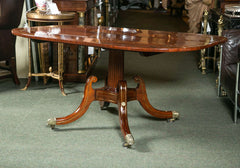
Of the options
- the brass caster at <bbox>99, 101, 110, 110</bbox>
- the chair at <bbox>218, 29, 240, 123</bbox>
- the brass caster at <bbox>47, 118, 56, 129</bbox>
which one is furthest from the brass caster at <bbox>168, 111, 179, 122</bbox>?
the brass caster at <bbox>47, 118, 56, 129</bbox>

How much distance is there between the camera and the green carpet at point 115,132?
2600mm

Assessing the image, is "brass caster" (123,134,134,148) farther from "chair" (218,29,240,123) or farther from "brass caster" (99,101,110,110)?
"chair" (218,29,240,123)

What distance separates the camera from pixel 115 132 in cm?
310

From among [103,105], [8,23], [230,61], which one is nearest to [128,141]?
[103,105]

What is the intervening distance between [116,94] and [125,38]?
0.57 meters

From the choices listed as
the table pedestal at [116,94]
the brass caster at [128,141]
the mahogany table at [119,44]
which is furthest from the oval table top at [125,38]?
the brass caster at [128,141]

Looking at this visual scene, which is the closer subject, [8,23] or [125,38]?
[125,38]

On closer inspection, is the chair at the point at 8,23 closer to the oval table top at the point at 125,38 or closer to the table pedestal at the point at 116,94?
the oval table top at the point at 125,38

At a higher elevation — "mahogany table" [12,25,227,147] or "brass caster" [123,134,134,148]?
"mahogany table" [12,25,227,147]

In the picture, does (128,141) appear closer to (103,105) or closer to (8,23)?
(103,105)

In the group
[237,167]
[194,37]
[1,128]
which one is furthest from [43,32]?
[237,167]

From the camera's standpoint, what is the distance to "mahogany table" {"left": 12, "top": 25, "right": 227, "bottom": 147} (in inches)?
99.4

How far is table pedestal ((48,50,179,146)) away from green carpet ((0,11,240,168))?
0.29 ft

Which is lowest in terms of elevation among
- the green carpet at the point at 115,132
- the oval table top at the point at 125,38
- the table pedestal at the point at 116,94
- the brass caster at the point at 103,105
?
the green carpet at the point at 115,132
